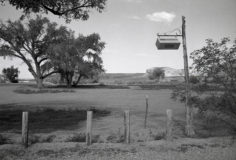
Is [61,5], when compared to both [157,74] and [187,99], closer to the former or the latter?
[187,99]

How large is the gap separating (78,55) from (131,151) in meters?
40.8

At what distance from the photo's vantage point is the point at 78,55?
152ft

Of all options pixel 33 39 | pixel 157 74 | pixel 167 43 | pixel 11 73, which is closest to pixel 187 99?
pixel 167 43

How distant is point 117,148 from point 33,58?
4026 cm

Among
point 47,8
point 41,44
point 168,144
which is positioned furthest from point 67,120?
point 41,44

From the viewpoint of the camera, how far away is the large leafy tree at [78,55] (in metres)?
42.6

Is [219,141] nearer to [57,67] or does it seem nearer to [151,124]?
[151,124]

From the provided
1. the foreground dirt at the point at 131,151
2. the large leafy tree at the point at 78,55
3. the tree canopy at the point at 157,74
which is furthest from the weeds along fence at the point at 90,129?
the tree canopy at the point at 157,74

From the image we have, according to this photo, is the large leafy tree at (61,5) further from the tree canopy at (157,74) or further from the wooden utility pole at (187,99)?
the tree canopy at (157,74)

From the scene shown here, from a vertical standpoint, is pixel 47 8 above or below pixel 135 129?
above

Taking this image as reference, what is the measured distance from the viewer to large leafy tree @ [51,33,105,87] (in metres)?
42.6

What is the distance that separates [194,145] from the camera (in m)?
7.47

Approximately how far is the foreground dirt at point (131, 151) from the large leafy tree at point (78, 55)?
3535 cm

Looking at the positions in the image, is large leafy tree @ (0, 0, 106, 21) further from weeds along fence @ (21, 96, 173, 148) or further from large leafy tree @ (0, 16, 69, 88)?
large leafy tree @ (0, 16, 69, 88)
